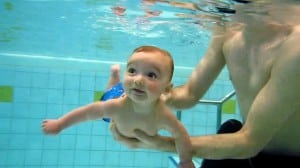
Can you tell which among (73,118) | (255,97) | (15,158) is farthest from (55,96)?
(255,97)

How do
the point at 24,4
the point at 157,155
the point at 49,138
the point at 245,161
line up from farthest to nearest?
1. the point at 157,155
2. the point at 49,138
3. the point at 24,4
4. the point at 245,161

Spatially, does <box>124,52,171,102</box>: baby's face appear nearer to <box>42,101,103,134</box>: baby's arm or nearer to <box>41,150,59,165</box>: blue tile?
<box>42,101,103,134</box>: baby's arm

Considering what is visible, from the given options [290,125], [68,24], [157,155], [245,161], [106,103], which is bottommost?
[157,155]

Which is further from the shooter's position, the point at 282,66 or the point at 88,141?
the point at 88,141

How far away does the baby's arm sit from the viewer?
3262 millimetres

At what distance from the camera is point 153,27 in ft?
29.8

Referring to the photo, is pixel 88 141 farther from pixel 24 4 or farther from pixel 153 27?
pixel 24 4

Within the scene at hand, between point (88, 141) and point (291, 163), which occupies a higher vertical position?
point (291, 163)

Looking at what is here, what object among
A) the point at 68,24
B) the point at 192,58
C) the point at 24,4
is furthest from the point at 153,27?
the point at 192,58

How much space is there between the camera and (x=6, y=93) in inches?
435

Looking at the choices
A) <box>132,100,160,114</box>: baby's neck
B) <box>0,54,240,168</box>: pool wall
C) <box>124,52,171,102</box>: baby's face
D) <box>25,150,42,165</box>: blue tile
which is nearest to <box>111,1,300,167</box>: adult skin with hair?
<box>132,100,160,114</box>: baby's neck

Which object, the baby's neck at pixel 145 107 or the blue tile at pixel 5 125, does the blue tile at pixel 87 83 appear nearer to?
the blue tile at pixel 5 125

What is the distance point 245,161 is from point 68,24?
22.9ft

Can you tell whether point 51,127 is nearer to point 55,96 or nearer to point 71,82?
point 55,96
